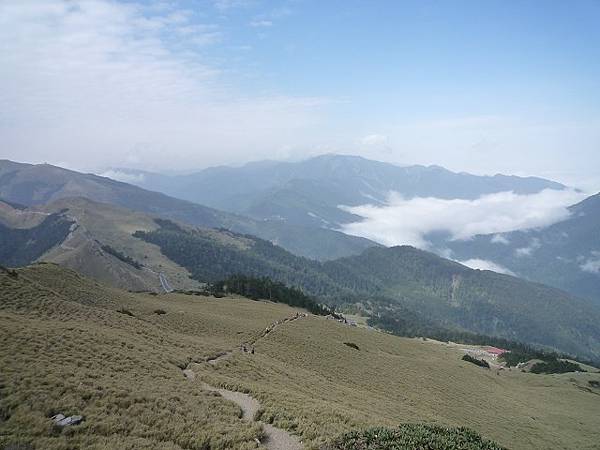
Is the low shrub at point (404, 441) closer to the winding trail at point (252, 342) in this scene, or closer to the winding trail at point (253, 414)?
the winding trail at point (253, 414)

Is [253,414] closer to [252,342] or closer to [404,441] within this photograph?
[404,441]

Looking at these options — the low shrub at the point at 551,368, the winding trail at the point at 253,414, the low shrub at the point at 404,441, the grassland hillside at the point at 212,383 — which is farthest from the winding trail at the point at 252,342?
the low shrub at the point at 551,368

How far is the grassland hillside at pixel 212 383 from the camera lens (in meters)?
19.5

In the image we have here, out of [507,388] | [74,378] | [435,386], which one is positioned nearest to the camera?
[74,378]

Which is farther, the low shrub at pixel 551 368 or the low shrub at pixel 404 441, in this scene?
the low shrub at pixel 551 368

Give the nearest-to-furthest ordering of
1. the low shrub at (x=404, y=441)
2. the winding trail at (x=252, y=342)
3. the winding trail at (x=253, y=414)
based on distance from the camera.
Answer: the low shrub at (x=404, y=441)
the winding trail at (x=253, y=414)
the winding trail at (x=252, y=342)

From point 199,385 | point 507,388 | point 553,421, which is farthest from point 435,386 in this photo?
point 199,385

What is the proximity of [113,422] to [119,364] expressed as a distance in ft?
30.8

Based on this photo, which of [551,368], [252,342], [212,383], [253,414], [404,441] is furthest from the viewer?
[551,368]

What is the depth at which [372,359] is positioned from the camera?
5903 centimetres

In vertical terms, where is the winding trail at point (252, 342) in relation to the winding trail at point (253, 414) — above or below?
below

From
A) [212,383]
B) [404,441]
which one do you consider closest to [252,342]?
[212,383]

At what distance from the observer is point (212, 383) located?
30.1 m

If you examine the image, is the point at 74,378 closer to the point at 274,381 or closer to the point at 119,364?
the point at 119,364
